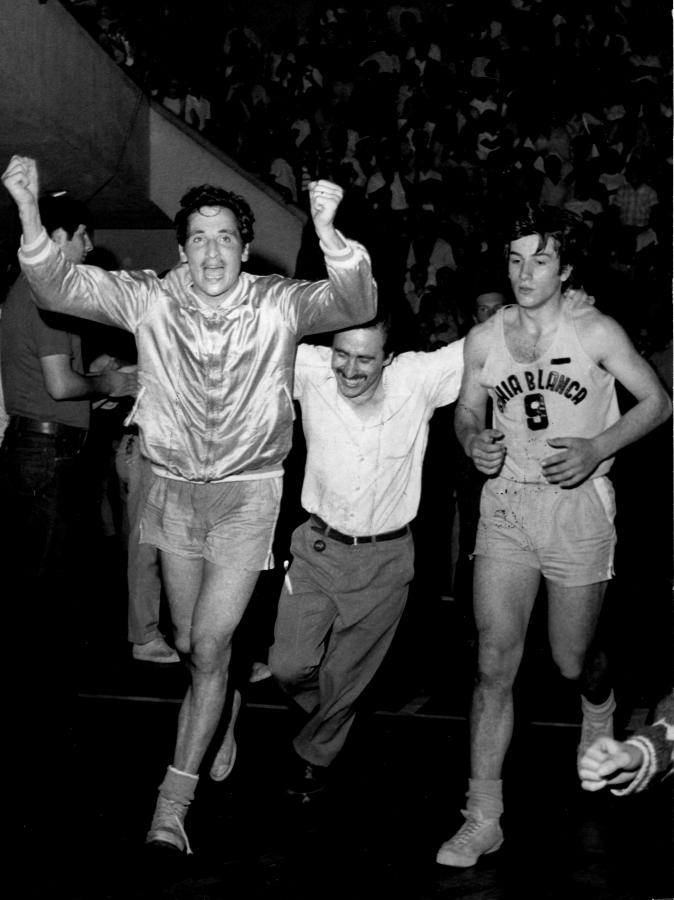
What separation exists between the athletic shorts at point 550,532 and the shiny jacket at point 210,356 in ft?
2.15

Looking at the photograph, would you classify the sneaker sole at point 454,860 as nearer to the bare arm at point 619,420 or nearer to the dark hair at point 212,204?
the bare arm at point 619,420

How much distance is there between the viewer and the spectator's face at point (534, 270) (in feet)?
11.7

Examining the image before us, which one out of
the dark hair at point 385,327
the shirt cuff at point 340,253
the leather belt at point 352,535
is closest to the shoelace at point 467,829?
the leather belt at point 352,535

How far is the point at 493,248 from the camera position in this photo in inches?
362

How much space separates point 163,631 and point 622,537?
Result: 2763mm

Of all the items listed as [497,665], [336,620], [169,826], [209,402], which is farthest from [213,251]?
[169,826]

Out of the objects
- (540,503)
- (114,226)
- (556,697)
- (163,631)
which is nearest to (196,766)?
(540,503)

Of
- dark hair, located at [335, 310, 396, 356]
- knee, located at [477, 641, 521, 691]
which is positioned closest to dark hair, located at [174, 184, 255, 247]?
dark hair, located at [335, 310, 396, 356]

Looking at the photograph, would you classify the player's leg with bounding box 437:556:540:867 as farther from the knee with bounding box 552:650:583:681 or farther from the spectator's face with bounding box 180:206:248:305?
the spectator's face with bounding box 180:206:248:305

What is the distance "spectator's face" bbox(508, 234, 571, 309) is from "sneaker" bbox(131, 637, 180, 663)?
2.56 metres

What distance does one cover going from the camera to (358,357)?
381 cm

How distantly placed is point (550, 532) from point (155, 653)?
2.41 m

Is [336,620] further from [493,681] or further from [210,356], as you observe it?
[210,356]

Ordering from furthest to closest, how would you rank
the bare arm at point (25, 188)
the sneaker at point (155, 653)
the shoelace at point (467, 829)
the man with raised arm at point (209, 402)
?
the sneaker at point (155, 653) < the man with raised arm at point (209, 402) < the shoelace at point (467, 829) < the bare arm at point (25, 188)
